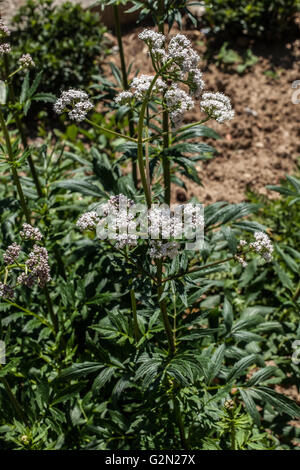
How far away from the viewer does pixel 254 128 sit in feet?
17.3

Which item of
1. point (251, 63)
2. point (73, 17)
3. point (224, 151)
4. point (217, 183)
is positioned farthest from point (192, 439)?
point (73, 17)

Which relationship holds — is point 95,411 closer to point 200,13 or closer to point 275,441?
point 275,441

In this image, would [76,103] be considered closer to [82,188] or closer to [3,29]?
[3,29]

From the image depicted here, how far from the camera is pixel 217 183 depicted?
4.94 metres

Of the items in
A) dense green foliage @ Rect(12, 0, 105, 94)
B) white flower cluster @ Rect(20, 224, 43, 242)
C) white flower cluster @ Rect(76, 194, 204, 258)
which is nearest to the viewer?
white flower cluster @ Rect(76, 194, 204, 258)

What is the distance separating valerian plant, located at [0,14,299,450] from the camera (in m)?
1.83

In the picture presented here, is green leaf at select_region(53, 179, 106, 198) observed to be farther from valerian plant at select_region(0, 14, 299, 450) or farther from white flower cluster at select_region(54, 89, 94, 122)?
white flower cluster at select_region(54, 89, 94, 122)

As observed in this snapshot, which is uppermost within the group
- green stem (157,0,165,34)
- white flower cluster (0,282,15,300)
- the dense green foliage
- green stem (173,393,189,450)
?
the dense green foliage

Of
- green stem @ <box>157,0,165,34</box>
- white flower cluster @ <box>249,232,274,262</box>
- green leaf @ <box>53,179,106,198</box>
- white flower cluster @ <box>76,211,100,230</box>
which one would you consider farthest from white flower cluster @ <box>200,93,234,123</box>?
green leaf @ <box>53,179,106,198</box>

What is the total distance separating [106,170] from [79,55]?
331cm

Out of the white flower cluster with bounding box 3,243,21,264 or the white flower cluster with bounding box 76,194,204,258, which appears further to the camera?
the white flower cluster with bounding box 3,243,21,264

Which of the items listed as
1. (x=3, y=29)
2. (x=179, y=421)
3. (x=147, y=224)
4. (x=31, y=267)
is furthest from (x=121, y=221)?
(x=179, y=421)

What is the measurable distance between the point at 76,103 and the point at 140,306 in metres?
1.67

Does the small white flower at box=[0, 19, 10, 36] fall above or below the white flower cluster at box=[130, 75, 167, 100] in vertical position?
above
